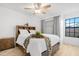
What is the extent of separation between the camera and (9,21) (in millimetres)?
1422

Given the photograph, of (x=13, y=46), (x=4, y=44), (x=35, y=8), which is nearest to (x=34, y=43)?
(x=13, y=46)

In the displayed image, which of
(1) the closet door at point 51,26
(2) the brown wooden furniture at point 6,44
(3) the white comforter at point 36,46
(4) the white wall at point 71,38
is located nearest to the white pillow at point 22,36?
(3) the white comforter at point 36,46

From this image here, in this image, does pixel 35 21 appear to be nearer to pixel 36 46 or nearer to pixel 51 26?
pixel 51 26

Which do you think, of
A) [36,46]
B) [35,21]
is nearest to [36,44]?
[36,46]

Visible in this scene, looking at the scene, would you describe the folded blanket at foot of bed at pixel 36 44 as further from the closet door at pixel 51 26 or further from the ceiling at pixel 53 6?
the ceiling at pixel 53 6

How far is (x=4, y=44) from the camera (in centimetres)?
167

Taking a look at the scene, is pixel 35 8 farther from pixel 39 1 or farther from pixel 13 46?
pixel 13 46

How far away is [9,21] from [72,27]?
1039 mm

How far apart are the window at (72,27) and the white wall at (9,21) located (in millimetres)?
766

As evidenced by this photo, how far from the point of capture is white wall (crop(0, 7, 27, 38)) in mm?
1379

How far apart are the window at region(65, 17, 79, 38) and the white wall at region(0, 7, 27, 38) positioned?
2.51ft

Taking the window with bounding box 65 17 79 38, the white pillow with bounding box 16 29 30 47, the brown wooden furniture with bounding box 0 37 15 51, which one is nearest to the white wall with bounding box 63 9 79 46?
the window with bounding box 65 17 79 38

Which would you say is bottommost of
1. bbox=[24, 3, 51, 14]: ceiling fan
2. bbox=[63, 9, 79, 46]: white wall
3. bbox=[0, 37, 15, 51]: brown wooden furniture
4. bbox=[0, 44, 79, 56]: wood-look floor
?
bbox=[0, 44, 79, 56]: wood-look floor

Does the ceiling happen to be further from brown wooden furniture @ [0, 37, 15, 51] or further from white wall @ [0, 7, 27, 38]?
brown wooden furniture @ [0, 37, 15, 51]
